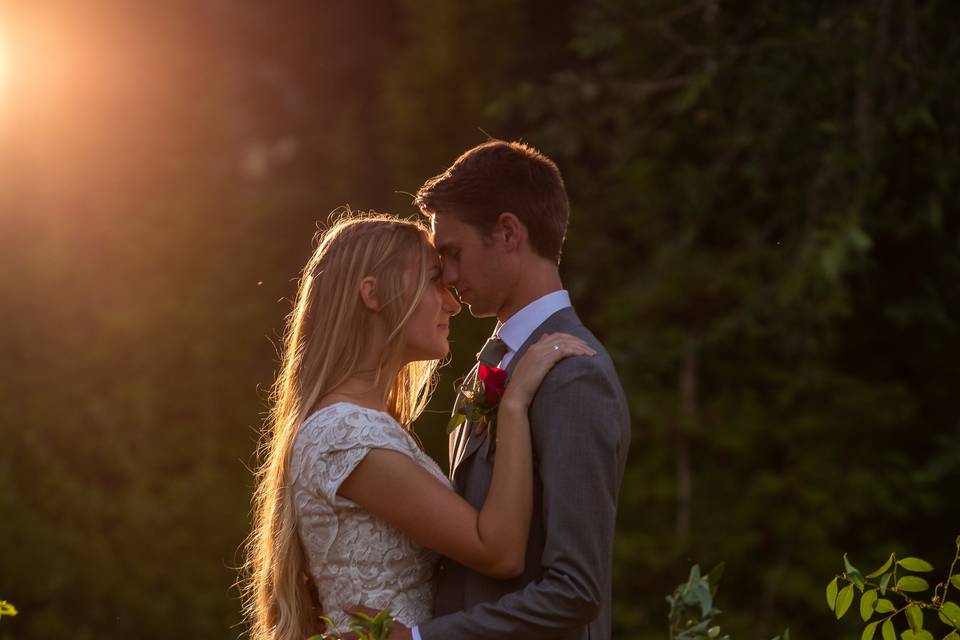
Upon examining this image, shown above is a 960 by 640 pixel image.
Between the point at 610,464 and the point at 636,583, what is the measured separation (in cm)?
722

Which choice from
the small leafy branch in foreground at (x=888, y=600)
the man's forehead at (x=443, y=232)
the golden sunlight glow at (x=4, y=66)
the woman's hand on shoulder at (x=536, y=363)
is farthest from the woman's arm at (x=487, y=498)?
the golden sunlight glow at (x=4, y=66)

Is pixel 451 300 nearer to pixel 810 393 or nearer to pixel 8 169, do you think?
pixel 810 393

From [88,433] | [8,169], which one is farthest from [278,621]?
[8,169]

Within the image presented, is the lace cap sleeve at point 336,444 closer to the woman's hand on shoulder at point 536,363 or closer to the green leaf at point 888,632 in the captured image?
the woman's hand on shoulder at point 536,363

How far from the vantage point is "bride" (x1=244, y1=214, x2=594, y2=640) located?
8.99 feet

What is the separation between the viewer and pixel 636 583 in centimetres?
968

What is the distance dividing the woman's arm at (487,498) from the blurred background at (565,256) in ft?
15.6

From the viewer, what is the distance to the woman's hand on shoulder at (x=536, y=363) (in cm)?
275

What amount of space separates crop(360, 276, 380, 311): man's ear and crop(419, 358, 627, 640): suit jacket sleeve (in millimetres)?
486

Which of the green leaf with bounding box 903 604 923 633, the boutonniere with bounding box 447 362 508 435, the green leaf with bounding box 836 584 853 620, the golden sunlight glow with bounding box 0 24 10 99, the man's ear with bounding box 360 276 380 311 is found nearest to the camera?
the green leaf with bounding box 836 584 853 620

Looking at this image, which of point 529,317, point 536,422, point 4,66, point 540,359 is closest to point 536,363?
point 540,359

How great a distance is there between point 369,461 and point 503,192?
0.70 m

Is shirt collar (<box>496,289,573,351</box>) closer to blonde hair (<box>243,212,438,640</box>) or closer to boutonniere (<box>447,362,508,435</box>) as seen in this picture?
boutonniere (<box>447,362,508,435</box>)

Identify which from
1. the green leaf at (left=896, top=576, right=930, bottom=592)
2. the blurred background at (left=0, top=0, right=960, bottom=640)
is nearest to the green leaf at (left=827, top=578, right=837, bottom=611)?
the green leaf at (left=896, top=576, right=930, bottom=592)
